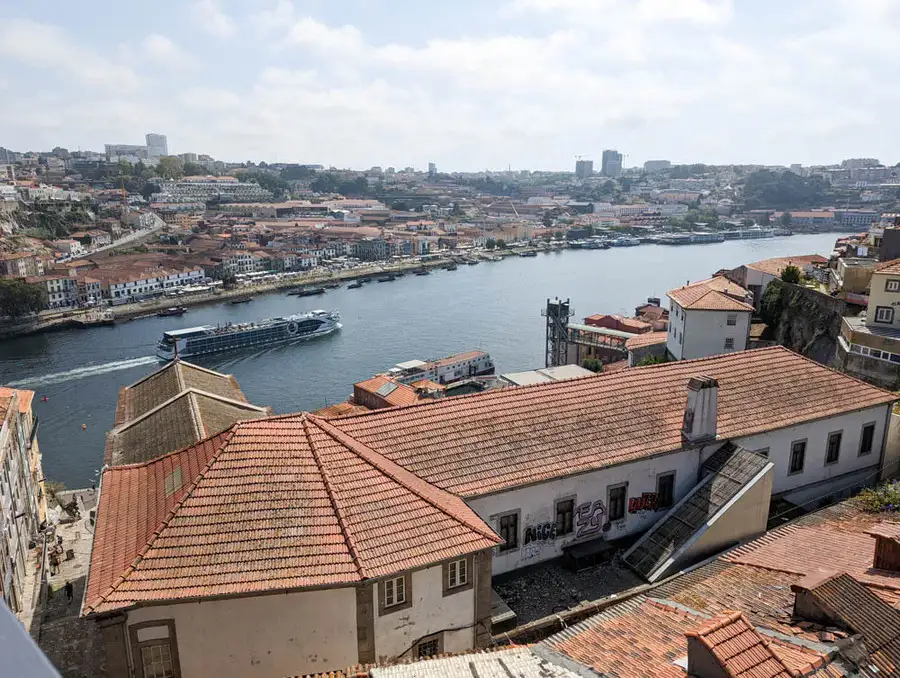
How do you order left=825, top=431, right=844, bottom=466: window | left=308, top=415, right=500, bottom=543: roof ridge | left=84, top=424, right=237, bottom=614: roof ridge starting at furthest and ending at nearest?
left=825, top=431, right=844, bottom=466: window, left=308, top=415, right=500, bottom=543: roof ridge, left=84, top=424, right=237, bottom=614: roof ridge

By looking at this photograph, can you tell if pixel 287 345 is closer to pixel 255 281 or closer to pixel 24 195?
pixel 255 281

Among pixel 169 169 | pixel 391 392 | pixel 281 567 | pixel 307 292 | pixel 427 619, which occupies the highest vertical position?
pixel 169 169

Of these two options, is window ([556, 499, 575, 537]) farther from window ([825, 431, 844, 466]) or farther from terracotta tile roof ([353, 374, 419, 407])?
terracotta tile roof ([353, 374, 419, 407])

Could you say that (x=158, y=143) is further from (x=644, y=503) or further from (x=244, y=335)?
(x=644, y=503)

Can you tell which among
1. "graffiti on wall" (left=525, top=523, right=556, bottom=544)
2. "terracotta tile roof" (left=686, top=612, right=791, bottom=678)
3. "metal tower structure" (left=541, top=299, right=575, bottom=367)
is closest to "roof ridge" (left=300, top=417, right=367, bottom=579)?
"graffiti on wall" (left=525, top=523, right=556, bottom=544)

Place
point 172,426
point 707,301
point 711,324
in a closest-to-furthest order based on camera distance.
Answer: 1. point 172,426
2. point 711,324
3. point 707,301

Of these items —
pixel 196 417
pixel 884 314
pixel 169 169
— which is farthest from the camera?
pixel 169 169

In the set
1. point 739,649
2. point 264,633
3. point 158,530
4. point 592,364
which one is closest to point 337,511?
point 264,633
